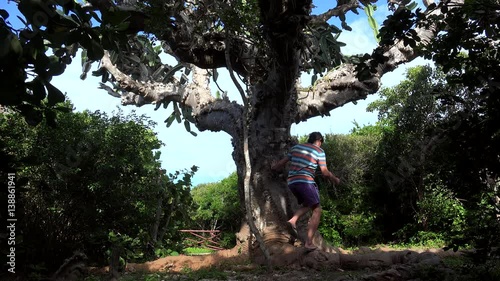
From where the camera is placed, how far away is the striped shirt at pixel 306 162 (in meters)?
5.80

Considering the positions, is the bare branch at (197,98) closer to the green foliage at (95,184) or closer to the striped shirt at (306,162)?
the green foliage at (95,184)

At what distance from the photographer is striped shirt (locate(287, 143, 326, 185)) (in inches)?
228

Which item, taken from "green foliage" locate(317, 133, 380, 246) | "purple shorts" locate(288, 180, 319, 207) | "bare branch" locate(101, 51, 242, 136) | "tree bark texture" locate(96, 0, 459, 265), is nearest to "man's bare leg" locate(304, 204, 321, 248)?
"purple shorts" locate(288, 180, 319, 207)

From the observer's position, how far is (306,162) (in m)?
5.83

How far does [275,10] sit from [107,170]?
3.33 meters

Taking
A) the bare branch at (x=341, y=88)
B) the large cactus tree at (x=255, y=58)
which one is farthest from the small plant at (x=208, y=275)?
the bare branch at (x=341, y=88)

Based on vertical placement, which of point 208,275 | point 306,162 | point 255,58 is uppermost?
point 255,58

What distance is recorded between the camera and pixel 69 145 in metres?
5.98

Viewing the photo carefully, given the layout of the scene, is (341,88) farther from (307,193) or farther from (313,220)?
(313,220)

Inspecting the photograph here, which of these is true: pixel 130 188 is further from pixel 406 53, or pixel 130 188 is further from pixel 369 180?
pixel 369 180

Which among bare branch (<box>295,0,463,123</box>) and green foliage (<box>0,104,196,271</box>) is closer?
green foliage (<box>0,104,196,271</box>)

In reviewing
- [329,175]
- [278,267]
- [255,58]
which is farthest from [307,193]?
[255,58]

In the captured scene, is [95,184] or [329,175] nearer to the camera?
[329,175]

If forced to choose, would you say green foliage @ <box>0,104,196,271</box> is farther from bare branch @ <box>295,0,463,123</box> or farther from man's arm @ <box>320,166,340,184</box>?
bare branch @ <box>295,0,463,123</box>
